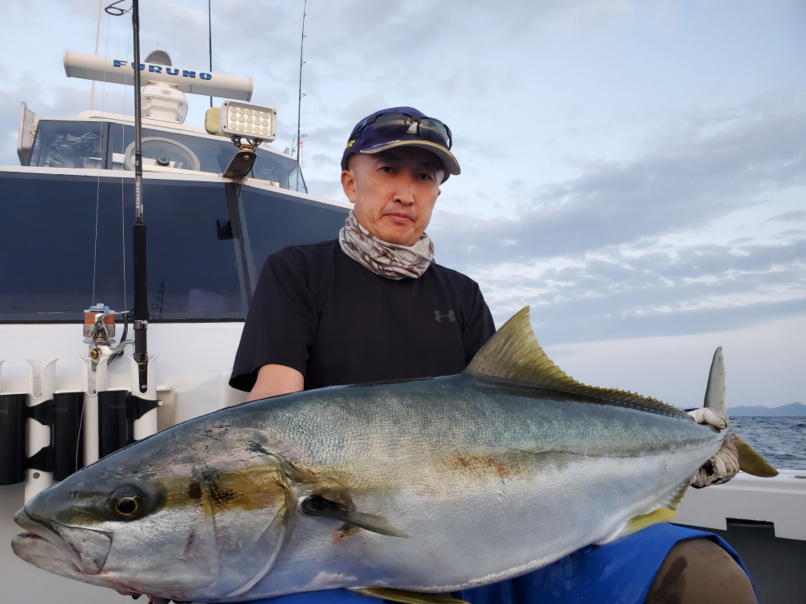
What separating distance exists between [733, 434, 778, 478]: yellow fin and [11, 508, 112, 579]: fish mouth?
237cm

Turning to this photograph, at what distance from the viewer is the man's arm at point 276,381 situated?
6.78 feet

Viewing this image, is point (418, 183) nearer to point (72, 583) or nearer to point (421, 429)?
point (421, 429)

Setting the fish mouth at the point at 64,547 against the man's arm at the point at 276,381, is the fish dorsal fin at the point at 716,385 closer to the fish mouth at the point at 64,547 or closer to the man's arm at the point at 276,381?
the man's arm at the point at 276,381

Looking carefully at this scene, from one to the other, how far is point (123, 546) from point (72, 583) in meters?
1.61

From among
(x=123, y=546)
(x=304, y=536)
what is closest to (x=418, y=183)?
(x=304, y=536)

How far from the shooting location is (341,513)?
1.47 meters

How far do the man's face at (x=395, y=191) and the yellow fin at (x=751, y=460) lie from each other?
164 centimetres

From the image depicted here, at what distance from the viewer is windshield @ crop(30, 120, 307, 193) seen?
582cm

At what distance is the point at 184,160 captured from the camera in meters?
6.15

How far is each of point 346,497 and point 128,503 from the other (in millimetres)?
507

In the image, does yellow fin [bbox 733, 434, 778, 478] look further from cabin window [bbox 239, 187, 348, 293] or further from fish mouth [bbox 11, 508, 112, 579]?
→ cabin window [bbox 239, 187, 348, 293]

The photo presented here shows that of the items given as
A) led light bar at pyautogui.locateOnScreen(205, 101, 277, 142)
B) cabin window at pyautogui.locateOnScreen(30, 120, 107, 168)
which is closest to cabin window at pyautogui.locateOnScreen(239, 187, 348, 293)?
led light bar at pyautogui.locateOnScreen(205, 101, 277, 142)

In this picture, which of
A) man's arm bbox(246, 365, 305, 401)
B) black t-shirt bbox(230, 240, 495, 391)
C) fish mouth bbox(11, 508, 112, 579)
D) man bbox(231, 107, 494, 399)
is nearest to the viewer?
fish mouth bbox(11, 508, 112, 579)

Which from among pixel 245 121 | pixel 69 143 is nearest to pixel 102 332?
pixel 245 121
